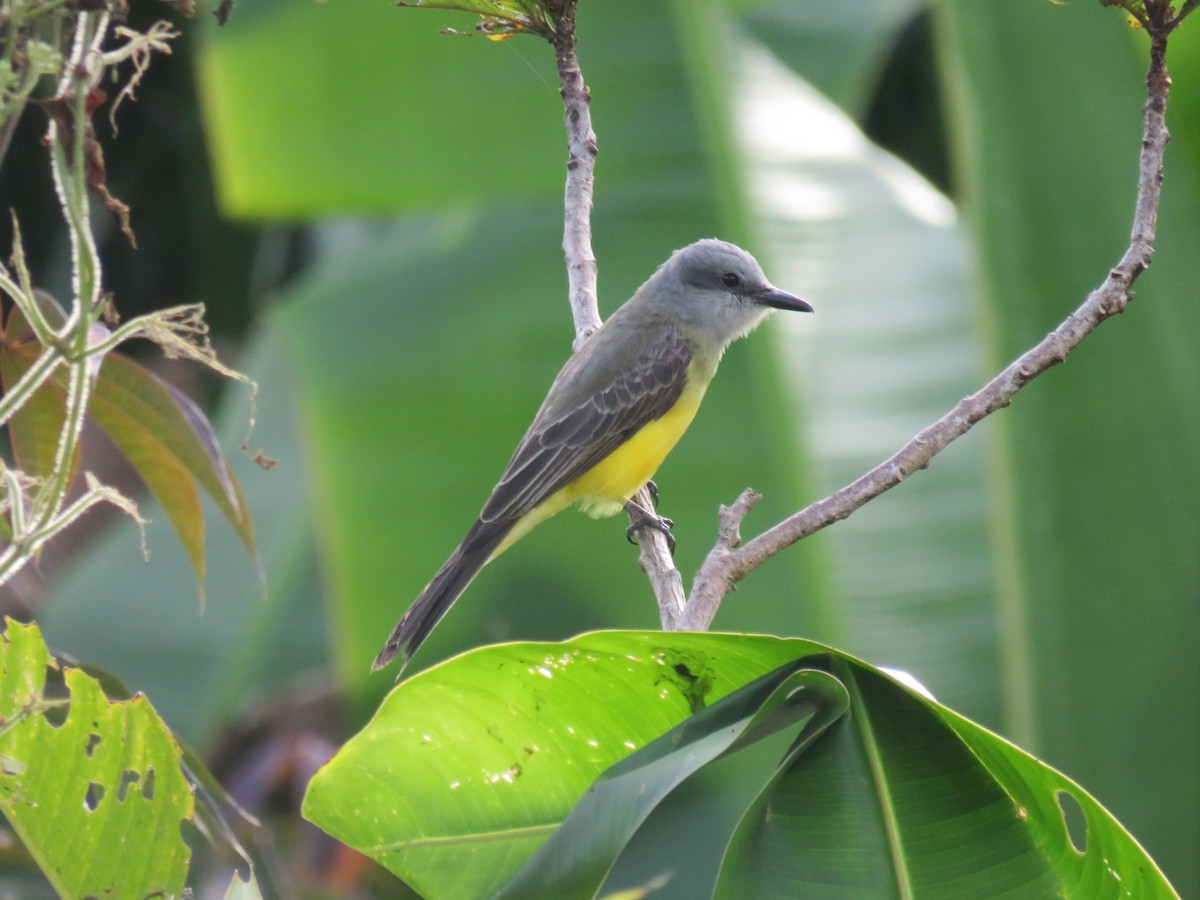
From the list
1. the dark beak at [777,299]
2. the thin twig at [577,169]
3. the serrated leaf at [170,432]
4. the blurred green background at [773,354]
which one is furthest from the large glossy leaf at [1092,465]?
the serrated leaf at [170,432]

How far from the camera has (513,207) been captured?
4.16m

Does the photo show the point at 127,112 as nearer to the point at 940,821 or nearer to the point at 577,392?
the point at 577,392

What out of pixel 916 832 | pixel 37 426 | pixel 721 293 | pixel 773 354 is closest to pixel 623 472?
pixel 721 293

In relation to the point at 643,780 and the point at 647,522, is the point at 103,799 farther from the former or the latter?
the point at 647,522

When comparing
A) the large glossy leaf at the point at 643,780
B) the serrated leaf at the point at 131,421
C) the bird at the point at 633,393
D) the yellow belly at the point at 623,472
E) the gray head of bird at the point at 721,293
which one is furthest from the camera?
the gray head of bird at the point at 721,293

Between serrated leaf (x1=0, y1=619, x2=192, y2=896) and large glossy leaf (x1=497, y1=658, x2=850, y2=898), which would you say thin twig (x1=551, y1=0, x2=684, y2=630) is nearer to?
large glossy leaf (x1=497, y1=658, x2=850, y2=898)

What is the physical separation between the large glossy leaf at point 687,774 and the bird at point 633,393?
4.39 feet

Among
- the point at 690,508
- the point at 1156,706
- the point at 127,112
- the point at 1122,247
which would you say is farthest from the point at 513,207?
the point at 127,112

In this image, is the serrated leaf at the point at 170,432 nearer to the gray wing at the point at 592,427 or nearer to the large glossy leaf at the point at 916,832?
the large glossy leaf at the point at 916,832

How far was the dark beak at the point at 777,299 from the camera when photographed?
3.44 m

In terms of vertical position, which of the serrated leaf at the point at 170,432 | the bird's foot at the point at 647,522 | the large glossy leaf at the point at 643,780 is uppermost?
the serrated leaf at the point at 170,432

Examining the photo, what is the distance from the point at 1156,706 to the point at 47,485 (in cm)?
281

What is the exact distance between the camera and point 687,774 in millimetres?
1348

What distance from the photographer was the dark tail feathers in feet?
9.11
